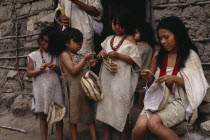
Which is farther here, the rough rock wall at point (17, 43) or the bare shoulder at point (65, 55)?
the rough rock wall at point (17, 43)

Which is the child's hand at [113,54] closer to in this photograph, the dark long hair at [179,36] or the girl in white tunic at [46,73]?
the dark long hair at [179,36]

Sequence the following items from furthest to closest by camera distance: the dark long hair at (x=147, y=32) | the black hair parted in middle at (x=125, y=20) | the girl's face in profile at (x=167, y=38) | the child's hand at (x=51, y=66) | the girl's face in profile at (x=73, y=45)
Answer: the dark long hair at (x=147, y=32)
the child's hand at (x=51, y=66)
the girl's face in profile at (x=73, y=45)
the black hair parted in middle at (x=125, y=20)
the girl's face in profile at (x=167, y=38)

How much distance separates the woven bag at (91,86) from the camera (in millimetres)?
3217

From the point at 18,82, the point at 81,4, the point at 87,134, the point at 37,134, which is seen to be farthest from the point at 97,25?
the point at 18,82

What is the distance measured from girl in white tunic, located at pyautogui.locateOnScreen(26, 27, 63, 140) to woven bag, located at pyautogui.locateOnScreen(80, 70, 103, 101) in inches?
20.9

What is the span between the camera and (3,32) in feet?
18.0

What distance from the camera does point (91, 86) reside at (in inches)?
127

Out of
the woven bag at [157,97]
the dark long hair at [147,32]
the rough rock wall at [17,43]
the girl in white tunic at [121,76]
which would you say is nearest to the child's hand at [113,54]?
the girl in white tunic at [121,76]

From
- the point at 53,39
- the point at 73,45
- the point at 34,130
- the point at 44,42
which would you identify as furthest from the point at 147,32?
the point at 34,130

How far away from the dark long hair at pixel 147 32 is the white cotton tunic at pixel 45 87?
3.80 ft

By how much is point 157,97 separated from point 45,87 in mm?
1340

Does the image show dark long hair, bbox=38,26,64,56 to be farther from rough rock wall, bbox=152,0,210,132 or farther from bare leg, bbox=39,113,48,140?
rough rock wall, bbox=152,0,210,132

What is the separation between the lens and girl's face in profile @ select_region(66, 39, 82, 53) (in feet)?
11.2

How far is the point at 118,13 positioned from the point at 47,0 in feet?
6.03
